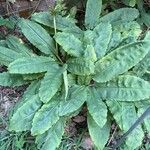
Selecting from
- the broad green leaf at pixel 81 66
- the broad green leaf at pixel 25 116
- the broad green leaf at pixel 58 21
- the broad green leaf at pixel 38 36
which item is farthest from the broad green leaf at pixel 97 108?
the broad green leaf at pixel 58 21

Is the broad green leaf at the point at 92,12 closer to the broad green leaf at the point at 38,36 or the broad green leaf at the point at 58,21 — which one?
the broad green leaf at the point at 58,21

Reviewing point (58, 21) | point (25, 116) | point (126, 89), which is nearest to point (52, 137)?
point (25, 116)

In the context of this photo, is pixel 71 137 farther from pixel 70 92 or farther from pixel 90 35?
pixel 90 35

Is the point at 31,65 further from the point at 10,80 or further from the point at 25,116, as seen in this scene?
the point at 25,116

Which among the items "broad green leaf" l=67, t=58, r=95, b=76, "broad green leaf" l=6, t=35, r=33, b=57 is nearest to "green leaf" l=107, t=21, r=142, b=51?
"broad green leaf" l=67, t=58, r=95, b=76

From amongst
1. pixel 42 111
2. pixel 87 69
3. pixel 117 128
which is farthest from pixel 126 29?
pixel 42 111

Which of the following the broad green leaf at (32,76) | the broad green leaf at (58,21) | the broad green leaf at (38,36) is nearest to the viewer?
the broad green leaf at (32,76)

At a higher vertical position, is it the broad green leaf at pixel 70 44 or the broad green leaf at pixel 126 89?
the broad green leaf at pixel 70 44

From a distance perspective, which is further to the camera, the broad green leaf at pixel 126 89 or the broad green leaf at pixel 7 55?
the broad green leaf at pixel 7 55
